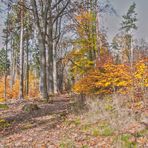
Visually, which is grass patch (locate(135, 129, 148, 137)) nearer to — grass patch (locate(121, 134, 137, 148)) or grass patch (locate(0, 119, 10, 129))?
grass patch (locate(121, 134, 137, 148))

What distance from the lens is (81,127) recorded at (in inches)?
413

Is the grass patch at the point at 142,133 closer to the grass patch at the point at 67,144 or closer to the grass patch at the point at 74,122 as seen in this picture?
the grass patch at the point at 67,144

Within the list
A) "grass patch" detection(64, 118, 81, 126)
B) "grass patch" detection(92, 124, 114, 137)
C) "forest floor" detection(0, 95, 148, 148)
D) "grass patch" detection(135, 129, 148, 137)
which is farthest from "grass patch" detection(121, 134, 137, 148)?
"grass patch" detection(64, 118, 81, 126)

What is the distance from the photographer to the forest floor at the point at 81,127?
8.58m

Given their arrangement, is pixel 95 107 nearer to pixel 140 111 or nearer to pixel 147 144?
pixel 140 111

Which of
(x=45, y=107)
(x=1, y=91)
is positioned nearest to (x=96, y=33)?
(x=45, y=107)

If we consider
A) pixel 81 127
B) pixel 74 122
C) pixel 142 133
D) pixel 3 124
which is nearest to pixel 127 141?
pixel 142 133

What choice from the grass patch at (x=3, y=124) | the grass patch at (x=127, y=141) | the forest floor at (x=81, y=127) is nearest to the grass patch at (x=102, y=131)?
the forest floor at (x=81, y=127)

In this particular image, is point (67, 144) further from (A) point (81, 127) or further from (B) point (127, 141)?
(A) point (81, 127)

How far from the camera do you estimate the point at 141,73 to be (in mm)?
12234

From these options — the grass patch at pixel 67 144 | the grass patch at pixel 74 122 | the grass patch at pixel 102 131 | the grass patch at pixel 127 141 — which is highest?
the grass patch at pixel 74 122

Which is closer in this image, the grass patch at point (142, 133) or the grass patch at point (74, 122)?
the grass patch at point (142, 133)

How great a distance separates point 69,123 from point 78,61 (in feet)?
70.2

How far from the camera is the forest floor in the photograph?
858cm
